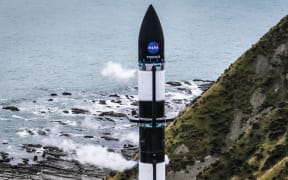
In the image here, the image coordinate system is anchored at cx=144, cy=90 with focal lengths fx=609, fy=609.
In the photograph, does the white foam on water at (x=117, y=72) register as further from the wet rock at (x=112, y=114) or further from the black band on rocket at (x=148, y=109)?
the black band on rocket at (x=148, y=109)

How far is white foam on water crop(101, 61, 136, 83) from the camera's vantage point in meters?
174

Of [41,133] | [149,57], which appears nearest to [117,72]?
[41,133]

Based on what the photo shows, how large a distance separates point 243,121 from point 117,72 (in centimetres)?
11502

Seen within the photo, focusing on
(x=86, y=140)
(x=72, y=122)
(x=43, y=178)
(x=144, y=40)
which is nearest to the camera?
(x=144, y=40)

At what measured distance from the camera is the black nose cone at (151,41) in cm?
3241

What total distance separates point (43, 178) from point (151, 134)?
2591 inches

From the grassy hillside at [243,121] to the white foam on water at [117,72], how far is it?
8400 cm

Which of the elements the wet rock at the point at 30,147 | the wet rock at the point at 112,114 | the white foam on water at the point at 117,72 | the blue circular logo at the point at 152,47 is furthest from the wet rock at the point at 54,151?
the blue circular logo at the point at 152,47

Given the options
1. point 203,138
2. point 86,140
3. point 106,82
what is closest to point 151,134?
point 203,138

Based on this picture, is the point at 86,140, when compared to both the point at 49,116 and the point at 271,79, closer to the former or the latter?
the point at 49,116

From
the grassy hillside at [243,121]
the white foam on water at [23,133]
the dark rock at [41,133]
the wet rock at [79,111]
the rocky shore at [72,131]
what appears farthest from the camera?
the wet rock at [79,111]

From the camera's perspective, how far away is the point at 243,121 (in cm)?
7781

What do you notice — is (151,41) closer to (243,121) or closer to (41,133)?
(243,121)

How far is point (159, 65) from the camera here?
32875 millimetres
